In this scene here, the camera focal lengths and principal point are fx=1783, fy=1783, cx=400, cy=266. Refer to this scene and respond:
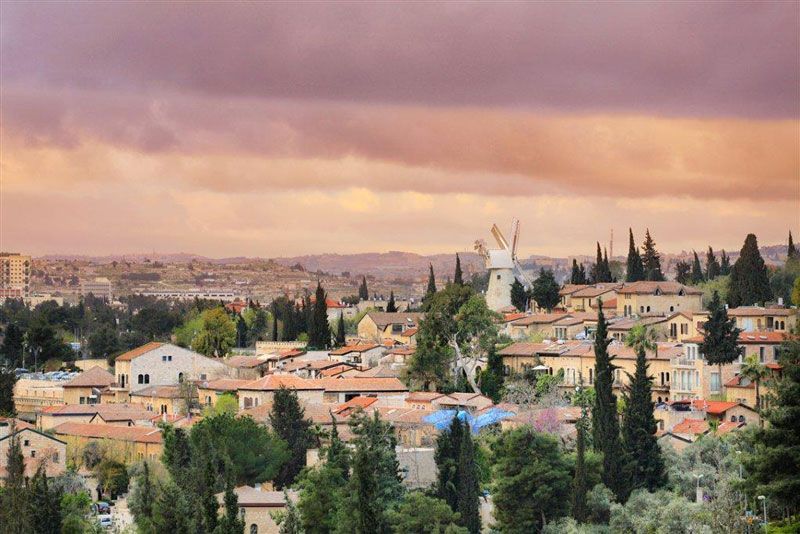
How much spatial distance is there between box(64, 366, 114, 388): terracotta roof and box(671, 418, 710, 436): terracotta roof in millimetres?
34375

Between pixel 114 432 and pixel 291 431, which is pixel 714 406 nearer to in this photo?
pixel 291 431

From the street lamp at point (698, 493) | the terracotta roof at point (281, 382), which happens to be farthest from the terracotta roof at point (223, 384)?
the street lamp at point (698, 493)

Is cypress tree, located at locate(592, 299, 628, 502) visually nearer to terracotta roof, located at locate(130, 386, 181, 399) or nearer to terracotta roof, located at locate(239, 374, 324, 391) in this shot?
terracotta roof, located at locate(239, 374, 324, 391)

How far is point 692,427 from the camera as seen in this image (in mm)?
56688

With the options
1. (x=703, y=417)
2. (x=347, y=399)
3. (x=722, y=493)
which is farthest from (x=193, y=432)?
(x=722, y=493)

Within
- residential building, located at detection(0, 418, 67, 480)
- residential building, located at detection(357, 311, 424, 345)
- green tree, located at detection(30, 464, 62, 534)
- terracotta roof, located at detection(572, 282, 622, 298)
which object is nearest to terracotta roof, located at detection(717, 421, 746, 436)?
green tree, located at detection(30, 464, 62, 534)

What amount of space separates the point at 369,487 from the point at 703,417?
17483 mm

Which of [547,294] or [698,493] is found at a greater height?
[547,294]

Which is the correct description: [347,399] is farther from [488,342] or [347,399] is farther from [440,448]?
[440,448]

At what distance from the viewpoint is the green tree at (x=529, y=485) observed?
46.2 metres

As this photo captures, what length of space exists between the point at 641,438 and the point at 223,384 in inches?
1168

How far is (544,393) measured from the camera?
65.7m

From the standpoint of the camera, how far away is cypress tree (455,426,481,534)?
1811 inches

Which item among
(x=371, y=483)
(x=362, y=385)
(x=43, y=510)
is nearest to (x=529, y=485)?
(x=371, y=483)
